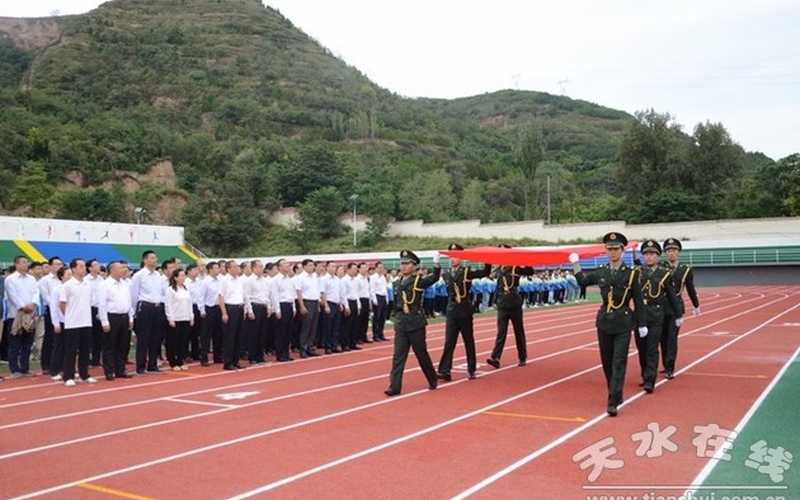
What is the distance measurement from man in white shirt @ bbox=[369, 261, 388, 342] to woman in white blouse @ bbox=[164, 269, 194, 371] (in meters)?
4.71

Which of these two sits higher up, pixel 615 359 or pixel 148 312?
pixel 148 312

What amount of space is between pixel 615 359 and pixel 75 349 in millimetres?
7105

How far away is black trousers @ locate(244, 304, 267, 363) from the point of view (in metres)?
11.6

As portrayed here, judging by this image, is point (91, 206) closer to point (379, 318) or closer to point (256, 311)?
point (379, 318)

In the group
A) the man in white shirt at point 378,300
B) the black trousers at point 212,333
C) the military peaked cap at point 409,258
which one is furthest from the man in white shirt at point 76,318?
the man in white shirt at point 378,300

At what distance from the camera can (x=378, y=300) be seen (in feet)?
Result: 53.1

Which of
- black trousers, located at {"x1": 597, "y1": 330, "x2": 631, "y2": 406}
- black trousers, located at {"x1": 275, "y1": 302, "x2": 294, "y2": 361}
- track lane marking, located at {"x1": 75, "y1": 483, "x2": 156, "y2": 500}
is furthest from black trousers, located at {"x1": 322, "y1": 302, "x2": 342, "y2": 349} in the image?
track lane marking, located at {"x1": 75, "y1": 483, "x2": 156, "y2": 500}

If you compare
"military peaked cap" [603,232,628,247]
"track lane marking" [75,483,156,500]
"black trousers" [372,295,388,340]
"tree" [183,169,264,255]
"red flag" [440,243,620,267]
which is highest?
"tree" [183,169,264,255]

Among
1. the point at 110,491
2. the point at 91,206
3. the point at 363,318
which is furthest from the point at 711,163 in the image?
the point at 110,491

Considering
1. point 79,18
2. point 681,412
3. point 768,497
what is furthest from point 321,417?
point 79,18

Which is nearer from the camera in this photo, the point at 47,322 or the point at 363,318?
the point at 47,322

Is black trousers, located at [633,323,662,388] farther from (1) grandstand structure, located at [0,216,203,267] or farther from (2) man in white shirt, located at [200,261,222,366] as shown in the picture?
(1) grandstand structure, located at [0,216,203,267]

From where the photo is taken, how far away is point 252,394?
856 centimetres

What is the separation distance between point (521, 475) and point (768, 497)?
162 centimetres
